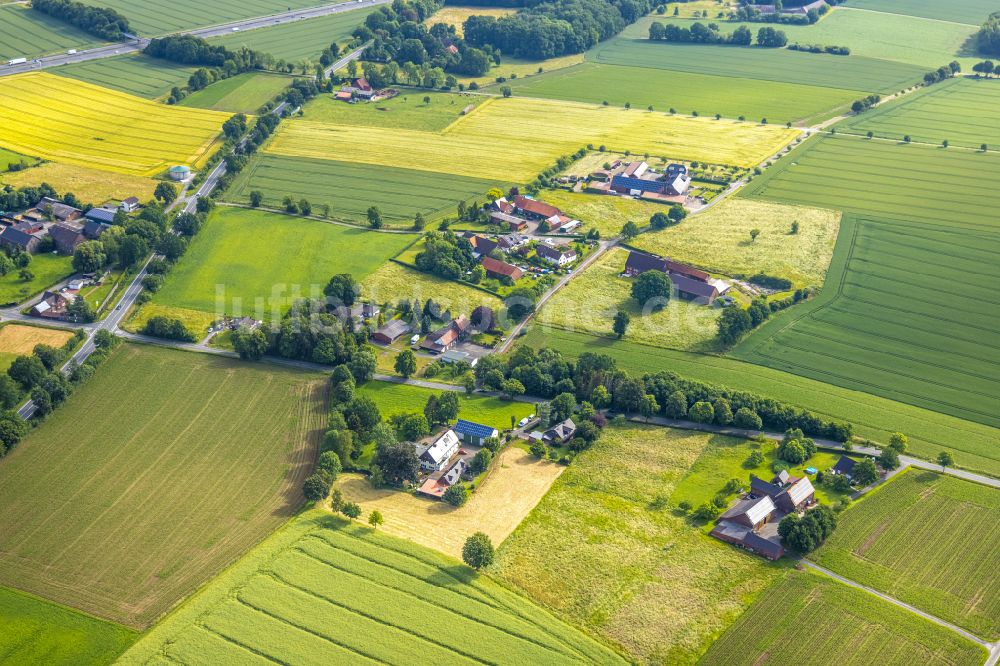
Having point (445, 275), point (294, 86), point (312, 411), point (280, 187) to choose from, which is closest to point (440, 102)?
point (294, 86)

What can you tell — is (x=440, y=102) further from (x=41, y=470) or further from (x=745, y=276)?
(x=41, y=470)

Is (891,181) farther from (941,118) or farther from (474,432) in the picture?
(474,432)

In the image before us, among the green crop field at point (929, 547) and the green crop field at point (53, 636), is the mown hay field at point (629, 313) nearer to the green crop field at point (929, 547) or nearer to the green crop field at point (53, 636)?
the green crop field at point (929, 547)

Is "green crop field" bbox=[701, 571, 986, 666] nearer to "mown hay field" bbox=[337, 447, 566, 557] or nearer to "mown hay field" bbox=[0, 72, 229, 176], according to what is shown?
"mown hay field" bbox=[337, 447, 566, 557]

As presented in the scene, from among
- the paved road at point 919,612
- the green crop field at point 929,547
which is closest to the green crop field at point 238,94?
the green crop field at point 929,547

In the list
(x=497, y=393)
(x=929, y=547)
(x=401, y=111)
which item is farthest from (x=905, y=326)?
(x=401, y=111)

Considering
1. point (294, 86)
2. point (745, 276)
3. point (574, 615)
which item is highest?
point (294, 86)
